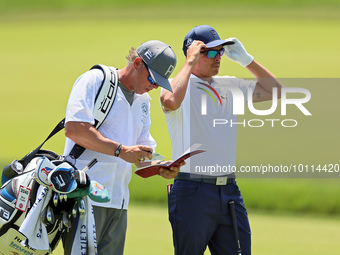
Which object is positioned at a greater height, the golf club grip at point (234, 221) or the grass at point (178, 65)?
the grass at point (178, 65)

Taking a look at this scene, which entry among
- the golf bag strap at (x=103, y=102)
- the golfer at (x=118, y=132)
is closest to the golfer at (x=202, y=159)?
the golfer at (x=118, y=132)

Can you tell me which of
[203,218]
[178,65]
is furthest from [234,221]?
[178,65]

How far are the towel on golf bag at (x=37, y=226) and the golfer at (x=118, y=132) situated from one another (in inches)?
9.0

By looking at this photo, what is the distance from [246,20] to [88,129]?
16.3m

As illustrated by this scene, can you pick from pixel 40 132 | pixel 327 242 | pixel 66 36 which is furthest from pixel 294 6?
pixel 327 242

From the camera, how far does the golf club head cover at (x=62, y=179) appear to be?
3.53 m

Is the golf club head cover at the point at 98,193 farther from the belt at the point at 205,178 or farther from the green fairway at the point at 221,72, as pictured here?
the green fairway at the point at 221,72

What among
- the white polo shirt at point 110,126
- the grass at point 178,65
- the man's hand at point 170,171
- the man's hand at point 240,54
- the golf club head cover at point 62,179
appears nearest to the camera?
the golf club head cover at point 62,179

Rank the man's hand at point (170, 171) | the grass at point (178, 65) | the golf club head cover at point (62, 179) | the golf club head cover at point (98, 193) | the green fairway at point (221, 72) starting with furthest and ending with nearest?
1. the grass at point (178, 65)
2. the green fairway at point (221, 72)
3. the man's hand at point (170, 171)
4. the golf club head cover at point (98, 193)
5. the golf club head cover at point (62, 179)

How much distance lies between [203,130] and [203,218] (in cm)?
52

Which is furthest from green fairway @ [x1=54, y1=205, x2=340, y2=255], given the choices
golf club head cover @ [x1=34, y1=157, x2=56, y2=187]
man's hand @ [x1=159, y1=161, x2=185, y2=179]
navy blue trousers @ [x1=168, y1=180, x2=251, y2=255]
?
golf club head cover @ [x1=34, y1=157, x2=56, y2=187]

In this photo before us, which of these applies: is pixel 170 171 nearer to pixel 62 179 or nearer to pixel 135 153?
pixel 135 153

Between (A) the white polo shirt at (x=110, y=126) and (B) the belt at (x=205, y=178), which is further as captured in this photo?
(B) the belt at (x=205, y=178)

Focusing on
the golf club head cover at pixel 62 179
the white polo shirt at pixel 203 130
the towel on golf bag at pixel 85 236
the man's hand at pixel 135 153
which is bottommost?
the towel on golf bag at pixel 85 236
